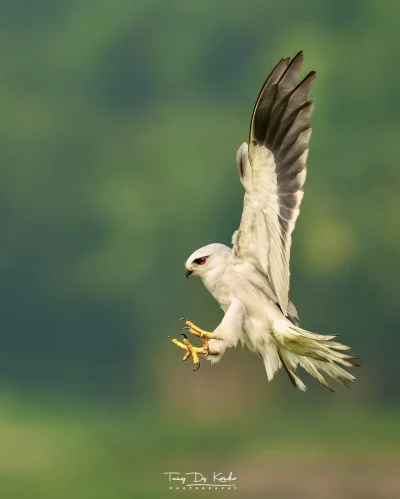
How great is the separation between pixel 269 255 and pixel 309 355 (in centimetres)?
29

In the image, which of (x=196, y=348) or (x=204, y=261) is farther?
(x=204, y=261)

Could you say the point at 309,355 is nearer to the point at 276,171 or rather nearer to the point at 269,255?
the point at 269,255

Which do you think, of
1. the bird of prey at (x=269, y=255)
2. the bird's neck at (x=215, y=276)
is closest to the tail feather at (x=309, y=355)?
the bird of prey at (x=269, y=255)

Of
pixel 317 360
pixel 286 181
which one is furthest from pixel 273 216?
pixel 317 360

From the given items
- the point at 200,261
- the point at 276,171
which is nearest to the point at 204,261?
the point at 200,261

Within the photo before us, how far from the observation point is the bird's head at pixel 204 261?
94.0 inches

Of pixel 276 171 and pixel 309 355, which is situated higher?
pixel 276 171

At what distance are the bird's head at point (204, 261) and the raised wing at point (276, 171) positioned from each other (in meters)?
0.05

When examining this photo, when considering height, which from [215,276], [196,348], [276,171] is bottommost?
[196,348]

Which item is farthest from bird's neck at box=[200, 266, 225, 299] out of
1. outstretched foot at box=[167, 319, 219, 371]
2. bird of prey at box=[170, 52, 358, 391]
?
outstretched foot at box=[167, 319, 219, 371]

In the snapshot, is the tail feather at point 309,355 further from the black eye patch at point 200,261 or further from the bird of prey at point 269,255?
the black eye patch at point 200,261

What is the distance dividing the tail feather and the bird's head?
0.24 m

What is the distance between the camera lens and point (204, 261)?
2396 millimetres

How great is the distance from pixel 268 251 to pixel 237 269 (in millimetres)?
102
